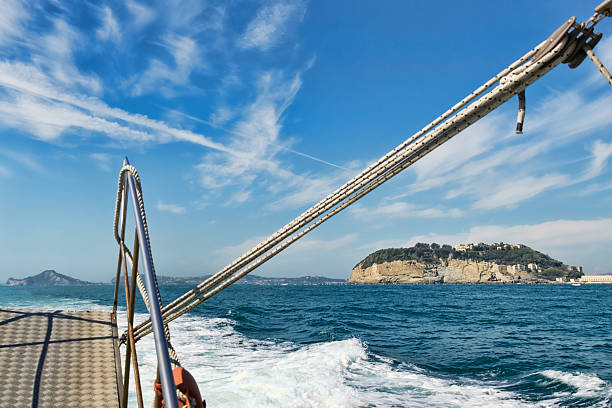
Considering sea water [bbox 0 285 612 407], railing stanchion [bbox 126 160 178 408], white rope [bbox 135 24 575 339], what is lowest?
sea water [bbox 0 285 612 407]

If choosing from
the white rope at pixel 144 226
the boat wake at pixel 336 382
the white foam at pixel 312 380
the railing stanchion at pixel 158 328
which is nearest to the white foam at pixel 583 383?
the boat wake at pixel 336 382

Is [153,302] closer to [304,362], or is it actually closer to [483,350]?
[304,362]

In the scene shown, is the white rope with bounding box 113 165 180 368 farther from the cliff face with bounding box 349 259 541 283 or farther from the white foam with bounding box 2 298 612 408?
the cliff face with bounding box 349 259 541 283

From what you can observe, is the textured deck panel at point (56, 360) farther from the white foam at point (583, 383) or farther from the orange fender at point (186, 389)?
the white foam at point (583, 383)

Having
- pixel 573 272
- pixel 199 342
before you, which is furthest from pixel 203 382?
pixel 573 272

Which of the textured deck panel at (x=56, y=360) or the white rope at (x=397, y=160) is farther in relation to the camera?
the textured deck panel at (x=56, y=360)

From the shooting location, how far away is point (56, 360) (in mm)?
3703

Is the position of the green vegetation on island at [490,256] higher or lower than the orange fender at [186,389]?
higher

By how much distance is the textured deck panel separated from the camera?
314 centimetres

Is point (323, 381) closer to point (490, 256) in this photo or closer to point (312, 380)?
point (312, 380)

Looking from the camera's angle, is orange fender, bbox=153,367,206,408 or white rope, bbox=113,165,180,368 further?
orange fender, bbox=153,367,206,408

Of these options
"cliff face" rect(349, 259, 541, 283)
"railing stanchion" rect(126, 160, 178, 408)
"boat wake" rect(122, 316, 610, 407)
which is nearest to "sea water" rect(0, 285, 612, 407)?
"boat wake" rect(122, 316, 610, 407)

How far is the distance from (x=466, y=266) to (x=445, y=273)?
6.40m

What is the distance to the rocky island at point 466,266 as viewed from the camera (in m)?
114
